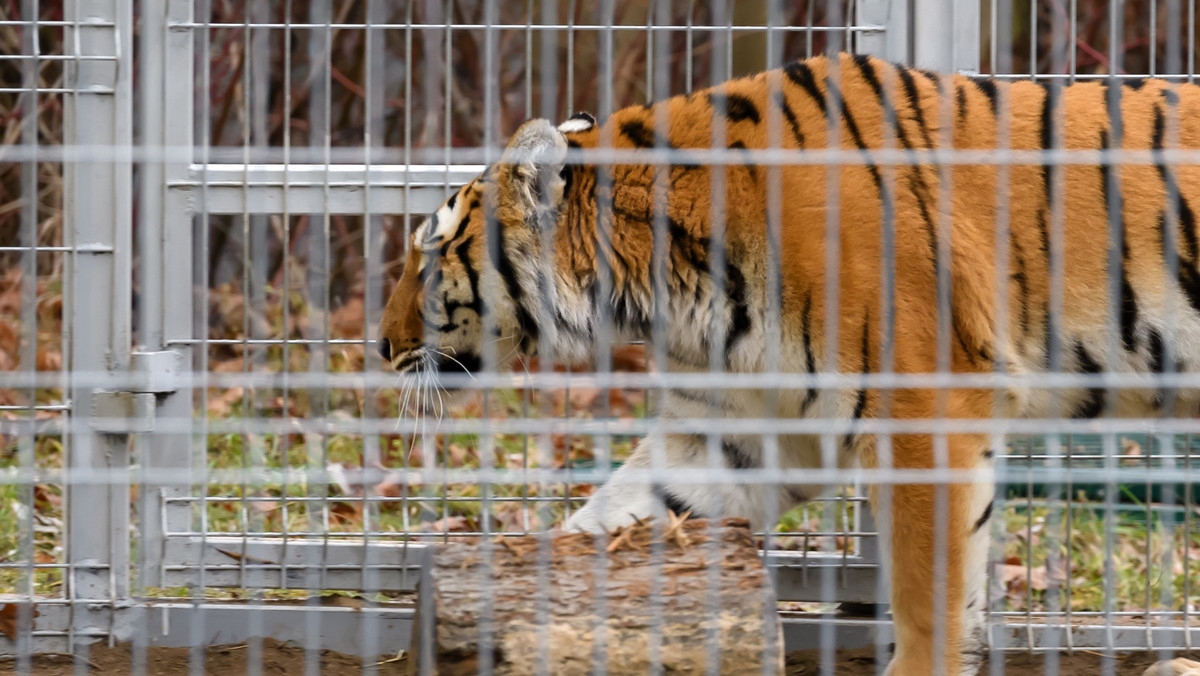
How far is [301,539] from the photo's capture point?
11.1 feet

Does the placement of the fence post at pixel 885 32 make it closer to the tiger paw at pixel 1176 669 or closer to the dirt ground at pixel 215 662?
the tiger paw at pixel 1176 669

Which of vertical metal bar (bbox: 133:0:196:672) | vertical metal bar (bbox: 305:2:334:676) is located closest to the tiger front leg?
vertical metal bar (bbox: 305:2:334:676)

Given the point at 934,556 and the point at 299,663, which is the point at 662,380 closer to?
the point at 934,556

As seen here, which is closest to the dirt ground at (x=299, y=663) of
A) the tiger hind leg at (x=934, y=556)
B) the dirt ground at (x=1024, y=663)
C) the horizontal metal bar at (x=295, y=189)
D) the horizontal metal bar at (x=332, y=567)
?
the dirt ground at (x=1024, y=663)

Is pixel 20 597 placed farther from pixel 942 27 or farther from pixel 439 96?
pixel 439 96

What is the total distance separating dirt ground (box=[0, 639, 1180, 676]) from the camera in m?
3.07

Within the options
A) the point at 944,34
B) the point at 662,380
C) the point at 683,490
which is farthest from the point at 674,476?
the point at 944,34

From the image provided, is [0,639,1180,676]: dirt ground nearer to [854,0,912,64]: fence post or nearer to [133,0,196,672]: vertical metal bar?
[133,0,196,672]: vertical metal bar

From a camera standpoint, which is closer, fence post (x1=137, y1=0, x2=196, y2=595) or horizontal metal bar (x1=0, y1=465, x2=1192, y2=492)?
horizontal metal bar (x1=0, y1=465, x2=1192, y2=492)

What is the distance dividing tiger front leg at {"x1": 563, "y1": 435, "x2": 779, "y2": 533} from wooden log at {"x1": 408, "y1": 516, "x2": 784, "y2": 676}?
581 mm

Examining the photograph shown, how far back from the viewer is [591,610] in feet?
8.06

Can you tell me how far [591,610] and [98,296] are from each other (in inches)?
53.7

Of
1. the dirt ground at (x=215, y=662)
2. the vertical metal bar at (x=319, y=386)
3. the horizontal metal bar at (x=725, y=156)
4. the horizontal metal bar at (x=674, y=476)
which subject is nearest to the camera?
the horizontal metal bar at (x=674, y=476)

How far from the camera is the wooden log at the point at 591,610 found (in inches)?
95.9
